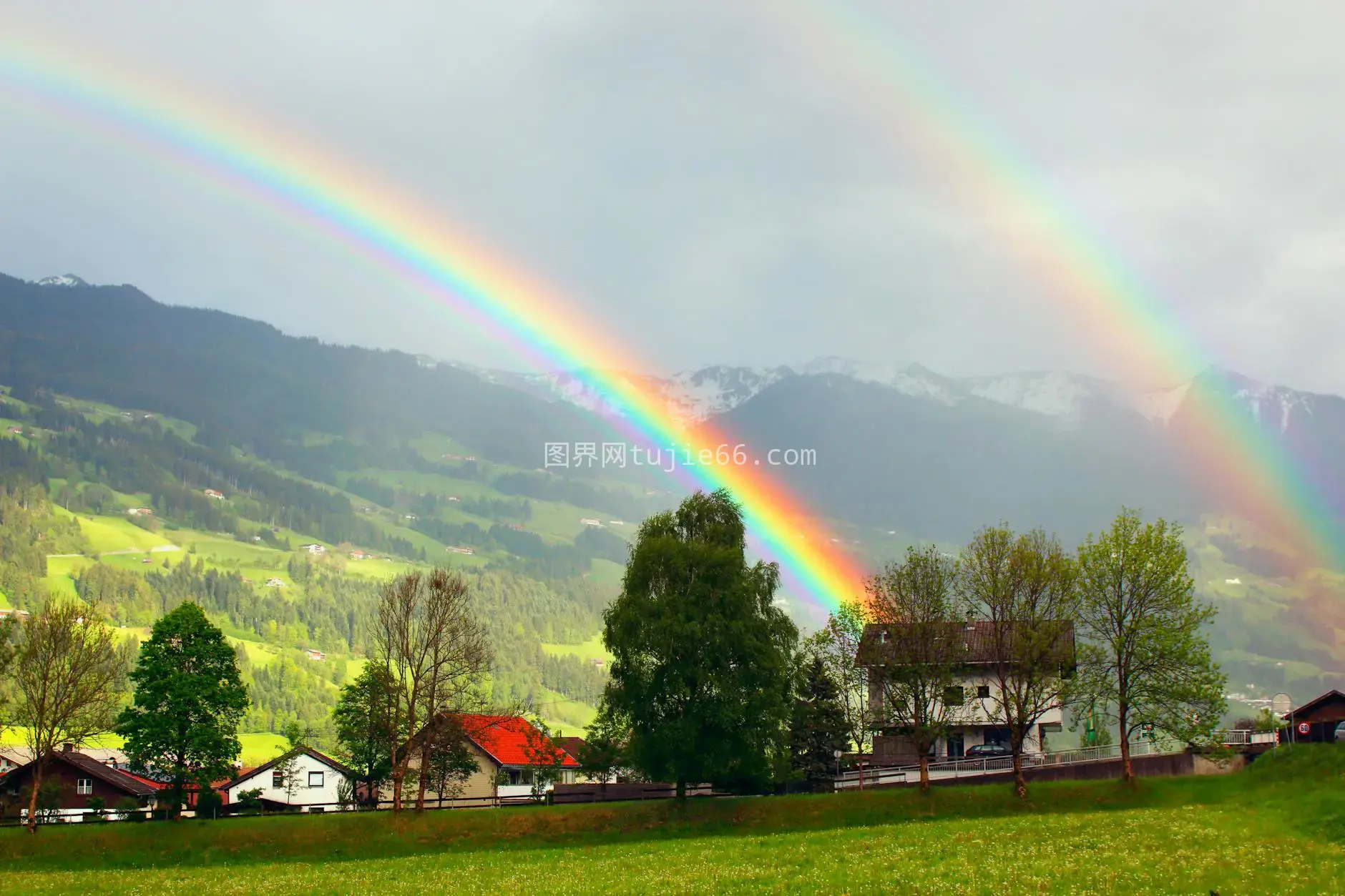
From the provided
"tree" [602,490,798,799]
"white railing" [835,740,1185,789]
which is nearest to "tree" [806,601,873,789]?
"white railing" [835,740,1185,789]

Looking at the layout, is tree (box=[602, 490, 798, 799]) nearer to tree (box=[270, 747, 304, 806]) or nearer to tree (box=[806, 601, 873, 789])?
tree (box=[806, 601, 873, 789])

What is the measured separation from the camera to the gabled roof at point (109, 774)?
3898 inches

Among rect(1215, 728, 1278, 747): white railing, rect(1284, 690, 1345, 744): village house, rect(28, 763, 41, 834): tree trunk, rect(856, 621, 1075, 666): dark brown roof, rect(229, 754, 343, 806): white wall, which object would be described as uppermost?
rect(856, 621, 1075, 666): dark brown roof

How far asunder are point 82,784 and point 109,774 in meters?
2.86

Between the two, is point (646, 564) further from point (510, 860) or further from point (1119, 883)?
point (1119, 883)

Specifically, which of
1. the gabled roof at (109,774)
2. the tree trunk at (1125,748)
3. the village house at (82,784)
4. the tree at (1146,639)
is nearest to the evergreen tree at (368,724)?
the village house at (82,784)

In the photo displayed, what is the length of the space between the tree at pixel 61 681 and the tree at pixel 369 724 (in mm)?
15847

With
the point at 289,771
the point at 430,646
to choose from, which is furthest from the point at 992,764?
the point at 289,771

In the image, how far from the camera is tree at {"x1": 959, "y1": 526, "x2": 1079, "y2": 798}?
66.9 m

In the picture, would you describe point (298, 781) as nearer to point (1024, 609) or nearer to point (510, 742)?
point (510, 742)

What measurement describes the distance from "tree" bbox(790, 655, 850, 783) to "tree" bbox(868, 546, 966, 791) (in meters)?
7.47

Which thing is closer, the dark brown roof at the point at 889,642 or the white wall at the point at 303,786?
the dark brown roof at the point at 889,642

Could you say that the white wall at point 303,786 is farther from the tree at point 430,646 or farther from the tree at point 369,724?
the tree at point 430,646

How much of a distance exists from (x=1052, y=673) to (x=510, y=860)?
3356cm
